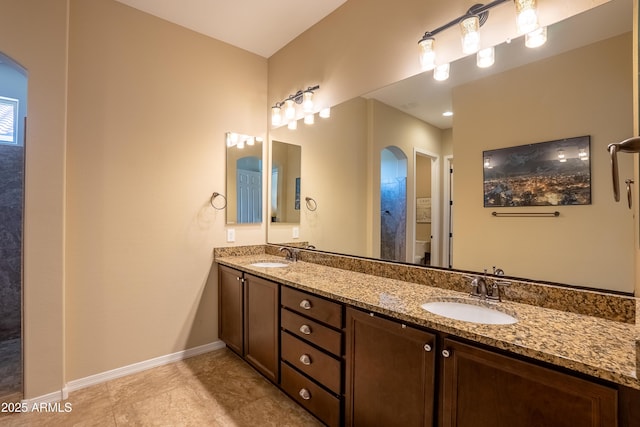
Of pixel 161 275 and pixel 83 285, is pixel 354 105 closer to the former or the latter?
pixel 161 275

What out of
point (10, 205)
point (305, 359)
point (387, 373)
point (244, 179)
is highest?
point (244, 179)

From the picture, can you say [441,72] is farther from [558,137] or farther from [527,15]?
[558,137]

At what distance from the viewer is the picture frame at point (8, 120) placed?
2.91 m

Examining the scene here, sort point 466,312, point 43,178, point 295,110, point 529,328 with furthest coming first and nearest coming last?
1. point 295,110
2. point 43,178
3. point 466,312
4. point 529,328

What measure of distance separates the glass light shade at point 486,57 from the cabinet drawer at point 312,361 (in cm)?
170

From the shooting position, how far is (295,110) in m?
2.78

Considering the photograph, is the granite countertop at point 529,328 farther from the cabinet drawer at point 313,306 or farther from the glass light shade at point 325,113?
the glass light shade at point 325,113

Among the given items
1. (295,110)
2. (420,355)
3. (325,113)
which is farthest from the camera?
(295,110)

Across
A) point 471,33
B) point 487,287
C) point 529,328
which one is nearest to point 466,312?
point 487,287

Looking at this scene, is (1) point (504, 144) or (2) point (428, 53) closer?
(1) point (504, 144)

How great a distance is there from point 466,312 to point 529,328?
14.3 inches

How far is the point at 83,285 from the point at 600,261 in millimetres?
2980

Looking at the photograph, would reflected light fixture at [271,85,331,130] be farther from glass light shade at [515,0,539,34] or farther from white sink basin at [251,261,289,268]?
glass light shade at [515,0,539,34]

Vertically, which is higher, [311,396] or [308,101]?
[308,101]
